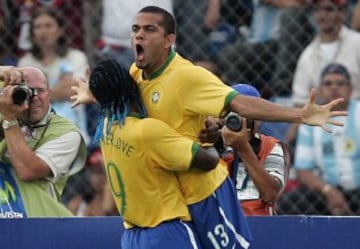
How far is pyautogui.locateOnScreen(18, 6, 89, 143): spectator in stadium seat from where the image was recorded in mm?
9984

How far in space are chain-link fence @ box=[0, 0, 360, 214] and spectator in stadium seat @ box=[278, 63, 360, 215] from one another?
14 mm

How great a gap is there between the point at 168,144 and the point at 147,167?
179mm

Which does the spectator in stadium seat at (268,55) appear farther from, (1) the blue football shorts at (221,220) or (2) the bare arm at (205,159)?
(2) the bare arm at (205,159)

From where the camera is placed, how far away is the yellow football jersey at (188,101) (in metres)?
→ 6.62

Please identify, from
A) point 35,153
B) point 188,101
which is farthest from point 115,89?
point 35,153

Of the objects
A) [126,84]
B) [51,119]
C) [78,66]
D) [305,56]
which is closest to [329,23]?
[305,56]

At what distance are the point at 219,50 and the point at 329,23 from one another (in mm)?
906

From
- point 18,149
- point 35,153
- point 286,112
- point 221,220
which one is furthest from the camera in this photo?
point 35,153

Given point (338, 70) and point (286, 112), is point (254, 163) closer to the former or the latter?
point (286, 112)

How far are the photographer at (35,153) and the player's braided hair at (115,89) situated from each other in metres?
0.82

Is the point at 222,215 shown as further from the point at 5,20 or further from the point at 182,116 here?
the point at 5,20

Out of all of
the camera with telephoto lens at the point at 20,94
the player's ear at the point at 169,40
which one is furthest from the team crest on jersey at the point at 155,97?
the camera with telephoto lens at the point at 20,94

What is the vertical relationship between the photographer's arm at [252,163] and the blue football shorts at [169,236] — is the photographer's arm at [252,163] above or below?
above

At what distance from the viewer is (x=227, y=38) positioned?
400 inches
